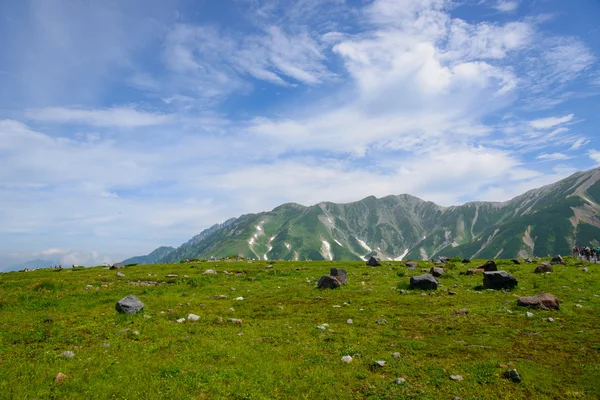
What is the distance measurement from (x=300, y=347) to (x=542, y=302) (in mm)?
15209

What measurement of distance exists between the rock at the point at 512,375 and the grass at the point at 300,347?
20 centimetres

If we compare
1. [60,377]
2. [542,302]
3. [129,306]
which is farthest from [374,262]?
[60,377]

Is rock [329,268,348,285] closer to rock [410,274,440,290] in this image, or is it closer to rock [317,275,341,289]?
rock [317,275,341,289]

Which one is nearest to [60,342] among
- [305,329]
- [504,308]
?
[305,329]

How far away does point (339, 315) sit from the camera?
19734 millimetres

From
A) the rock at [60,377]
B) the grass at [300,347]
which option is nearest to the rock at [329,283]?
the grass at [300,347]

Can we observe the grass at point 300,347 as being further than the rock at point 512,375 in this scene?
No

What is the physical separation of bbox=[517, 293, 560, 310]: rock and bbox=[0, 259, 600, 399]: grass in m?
0.64

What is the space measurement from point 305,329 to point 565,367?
36.0 ft

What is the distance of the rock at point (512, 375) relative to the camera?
11.0 m

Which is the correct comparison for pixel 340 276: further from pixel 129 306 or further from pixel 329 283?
pixel 129 306

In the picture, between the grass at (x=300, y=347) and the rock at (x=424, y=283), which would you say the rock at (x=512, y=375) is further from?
the rock at (x=424, y=283)

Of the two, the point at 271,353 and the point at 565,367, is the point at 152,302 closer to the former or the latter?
the point at 271,353

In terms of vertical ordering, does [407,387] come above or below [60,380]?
below
